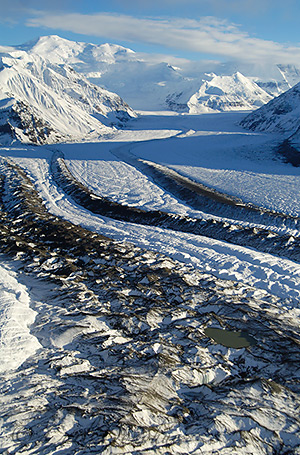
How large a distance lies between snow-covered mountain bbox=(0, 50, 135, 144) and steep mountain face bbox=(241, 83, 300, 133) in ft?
133

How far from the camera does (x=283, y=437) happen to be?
324 inches

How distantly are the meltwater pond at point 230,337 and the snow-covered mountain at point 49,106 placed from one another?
61.0 m

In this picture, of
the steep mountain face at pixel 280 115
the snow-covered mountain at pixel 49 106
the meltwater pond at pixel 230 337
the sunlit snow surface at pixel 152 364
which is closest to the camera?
the sunlit snow surface at pixel 152 364

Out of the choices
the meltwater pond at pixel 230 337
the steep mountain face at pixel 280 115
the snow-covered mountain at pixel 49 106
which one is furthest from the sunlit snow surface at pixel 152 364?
the steep mountain face at pixel 280 115

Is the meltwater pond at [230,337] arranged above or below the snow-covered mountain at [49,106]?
below

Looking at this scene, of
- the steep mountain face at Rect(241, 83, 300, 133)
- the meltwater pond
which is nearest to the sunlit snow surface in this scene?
the meltwater pond

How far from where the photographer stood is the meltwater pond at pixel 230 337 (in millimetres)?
11777

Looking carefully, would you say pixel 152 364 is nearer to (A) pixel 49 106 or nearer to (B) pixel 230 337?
(B) pixel 230 337

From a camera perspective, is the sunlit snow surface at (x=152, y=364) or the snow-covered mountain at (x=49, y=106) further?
the snow-covered mountain at (x=49, y=106)

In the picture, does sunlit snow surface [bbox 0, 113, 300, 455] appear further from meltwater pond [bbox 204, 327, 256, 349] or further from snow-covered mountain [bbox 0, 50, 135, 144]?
snow-covered mountain [bbox 0, 50, 135, 144]

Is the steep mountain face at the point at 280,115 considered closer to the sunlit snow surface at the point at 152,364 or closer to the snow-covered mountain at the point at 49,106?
the snow-covered mountain at the point at 49,106

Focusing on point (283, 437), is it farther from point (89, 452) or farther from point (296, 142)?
point (296, 142)

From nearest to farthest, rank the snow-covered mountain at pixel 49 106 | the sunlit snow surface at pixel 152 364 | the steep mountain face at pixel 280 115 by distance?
the sunlit snow surface at pixel 152 364, the snow-covered mountain at pixel 49 106, the steep mountain face at pixel 280 115

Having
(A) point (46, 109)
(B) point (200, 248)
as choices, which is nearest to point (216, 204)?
(B) point (200, 248)
